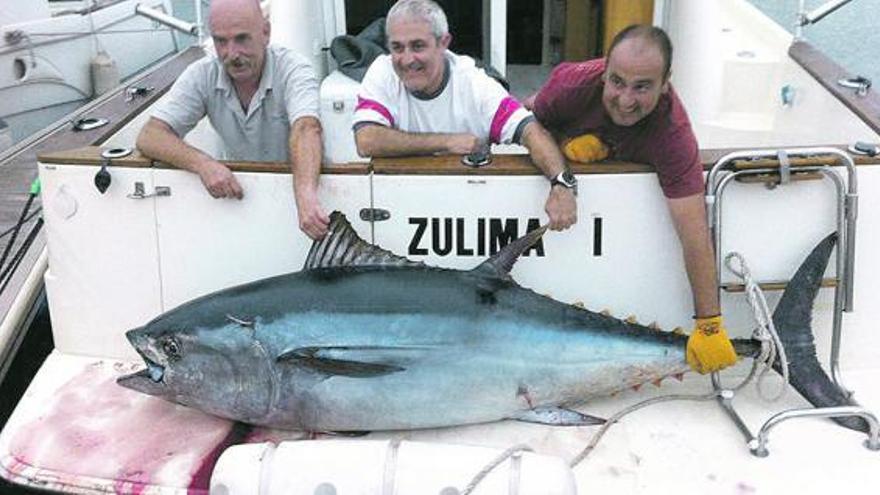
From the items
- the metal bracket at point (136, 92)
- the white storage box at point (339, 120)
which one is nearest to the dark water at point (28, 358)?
the metal bracket at point (136, 92)

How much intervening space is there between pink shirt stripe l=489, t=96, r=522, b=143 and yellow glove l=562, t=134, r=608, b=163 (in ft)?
1.14

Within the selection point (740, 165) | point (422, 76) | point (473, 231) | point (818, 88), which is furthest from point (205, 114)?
point (818, 88)

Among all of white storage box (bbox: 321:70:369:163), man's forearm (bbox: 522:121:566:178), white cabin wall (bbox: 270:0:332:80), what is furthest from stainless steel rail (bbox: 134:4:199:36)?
man's forearm (bbox: 522:121:566:178)

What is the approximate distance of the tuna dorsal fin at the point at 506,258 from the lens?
3066mm

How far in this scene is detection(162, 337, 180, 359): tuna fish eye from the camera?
2928 mm

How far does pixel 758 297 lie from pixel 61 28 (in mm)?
10060

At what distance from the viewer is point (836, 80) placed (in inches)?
171

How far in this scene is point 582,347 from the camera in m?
2.99

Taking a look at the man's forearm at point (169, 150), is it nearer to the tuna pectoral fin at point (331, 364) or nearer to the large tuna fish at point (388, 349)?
the large tuna fish at point (388, 349)

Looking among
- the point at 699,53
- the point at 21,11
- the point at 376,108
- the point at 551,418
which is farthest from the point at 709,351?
the point at 21,11

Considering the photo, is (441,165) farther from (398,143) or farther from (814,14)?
(814,14)

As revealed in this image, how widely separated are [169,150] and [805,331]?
221cm

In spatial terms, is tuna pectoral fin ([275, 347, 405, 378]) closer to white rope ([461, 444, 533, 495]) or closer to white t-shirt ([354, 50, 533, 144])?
white rope ([461, 444, 533, 495])

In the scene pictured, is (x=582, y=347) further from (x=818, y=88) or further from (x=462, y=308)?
(x=818, y=88)
